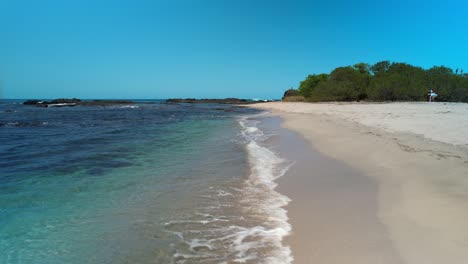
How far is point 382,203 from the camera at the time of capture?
15.4ft

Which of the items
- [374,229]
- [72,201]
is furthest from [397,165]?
[72,201]

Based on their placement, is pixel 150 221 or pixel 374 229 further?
pixel 150 221

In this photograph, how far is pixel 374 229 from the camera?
380 centimetres

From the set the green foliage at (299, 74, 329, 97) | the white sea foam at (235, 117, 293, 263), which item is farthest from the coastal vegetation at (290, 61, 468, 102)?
the white sea foam at (235, 117, 293, 263)

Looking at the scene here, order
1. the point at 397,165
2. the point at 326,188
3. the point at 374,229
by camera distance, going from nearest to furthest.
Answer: the point at 374,229 < the point at 326,188 < the point at 397,165

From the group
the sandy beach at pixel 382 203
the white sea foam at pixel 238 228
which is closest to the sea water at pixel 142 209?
the white sea foam at pixel 238 228

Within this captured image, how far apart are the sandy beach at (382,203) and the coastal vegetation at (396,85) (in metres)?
37.3

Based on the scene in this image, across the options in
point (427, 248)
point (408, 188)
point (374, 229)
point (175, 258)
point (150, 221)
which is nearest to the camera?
point (427, 248)

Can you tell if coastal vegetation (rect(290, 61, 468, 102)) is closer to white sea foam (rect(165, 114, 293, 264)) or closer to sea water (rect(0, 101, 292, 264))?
sea water (rect(0, 101, 292, 264))

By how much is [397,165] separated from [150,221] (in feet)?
19.1

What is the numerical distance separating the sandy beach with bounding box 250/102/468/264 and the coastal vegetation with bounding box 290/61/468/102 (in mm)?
37342

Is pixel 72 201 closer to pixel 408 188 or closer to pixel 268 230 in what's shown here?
pixel 268 230

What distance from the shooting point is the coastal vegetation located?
40875 millimetres

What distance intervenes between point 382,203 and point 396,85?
44.0 metres
